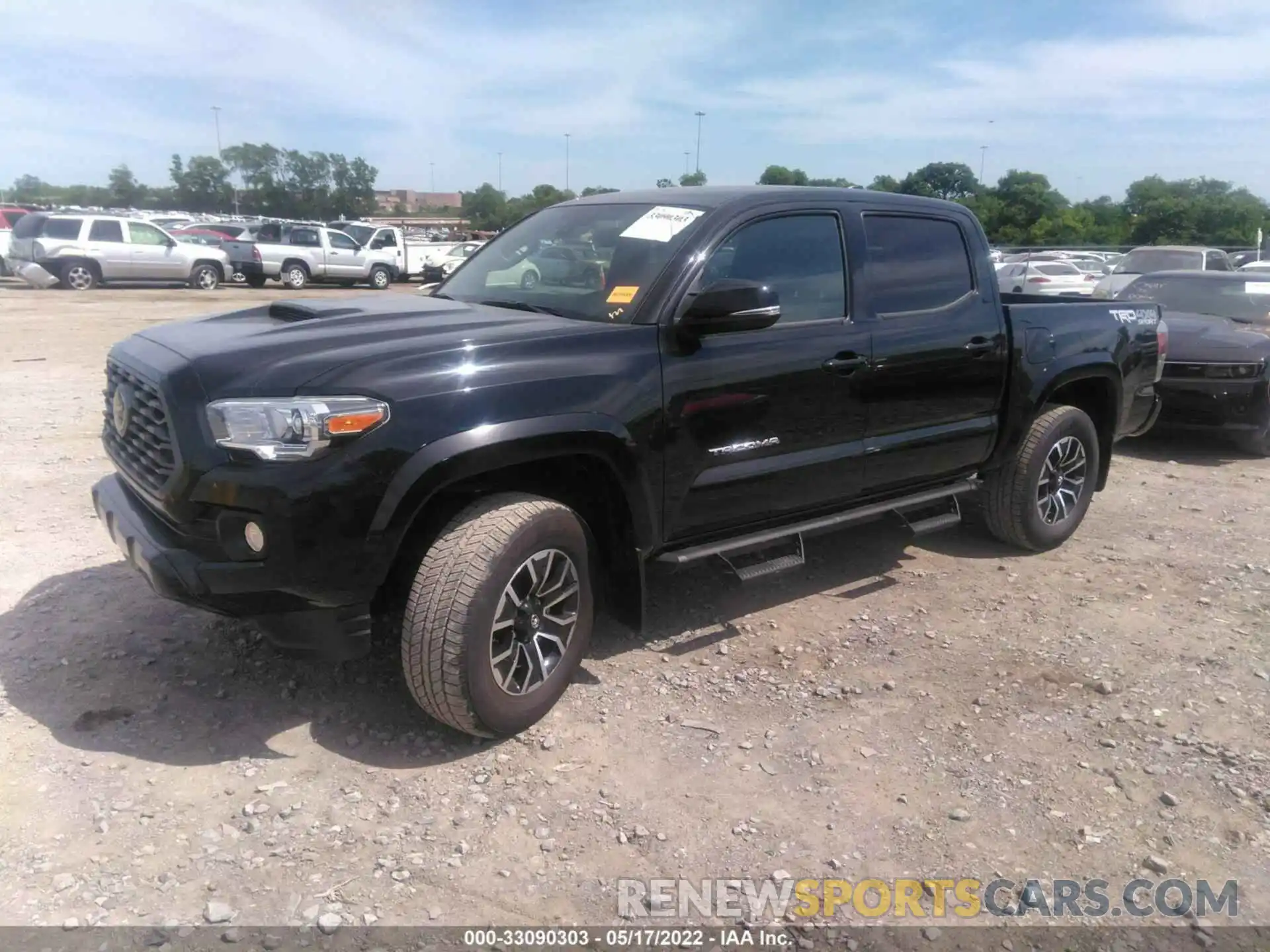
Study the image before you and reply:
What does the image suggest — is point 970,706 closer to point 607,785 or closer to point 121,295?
point 607,785

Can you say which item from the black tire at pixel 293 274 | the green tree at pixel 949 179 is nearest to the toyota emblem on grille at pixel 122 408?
the black tire at pixel 293 274

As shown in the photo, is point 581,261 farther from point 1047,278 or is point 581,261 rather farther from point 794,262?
point 1047,278

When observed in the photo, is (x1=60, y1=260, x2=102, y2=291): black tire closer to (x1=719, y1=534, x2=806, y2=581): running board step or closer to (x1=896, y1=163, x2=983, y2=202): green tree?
(x1=719, y1=534, x2=806, y2=581): running board step

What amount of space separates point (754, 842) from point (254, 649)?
7.36 feet

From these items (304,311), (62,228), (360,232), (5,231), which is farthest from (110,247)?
(304,311)

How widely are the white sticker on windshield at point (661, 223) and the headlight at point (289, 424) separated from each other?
1.51 m

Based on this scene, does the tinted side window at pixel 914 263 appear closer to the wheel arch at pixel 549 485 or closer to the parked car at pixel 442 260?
the wheel arch at pixel 549 485

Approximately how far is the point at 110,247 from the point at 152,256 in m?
0.89

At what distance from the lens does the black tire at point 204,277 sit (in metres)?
23.4

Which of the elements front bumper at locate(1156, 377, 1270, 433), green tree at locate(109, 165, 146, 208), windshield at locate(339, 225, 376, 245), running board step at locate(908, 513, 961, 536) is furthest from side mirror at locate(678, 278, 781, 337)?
green tree at locate(109, 165, 146, 208)

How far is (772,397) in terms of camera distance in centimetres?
396

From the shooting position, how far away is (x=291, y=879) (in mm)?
2754

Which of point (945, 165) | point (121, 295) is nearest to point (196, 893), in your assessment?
point (121, 295)

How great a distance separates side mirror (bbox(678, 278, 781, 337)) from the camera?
355 cm
